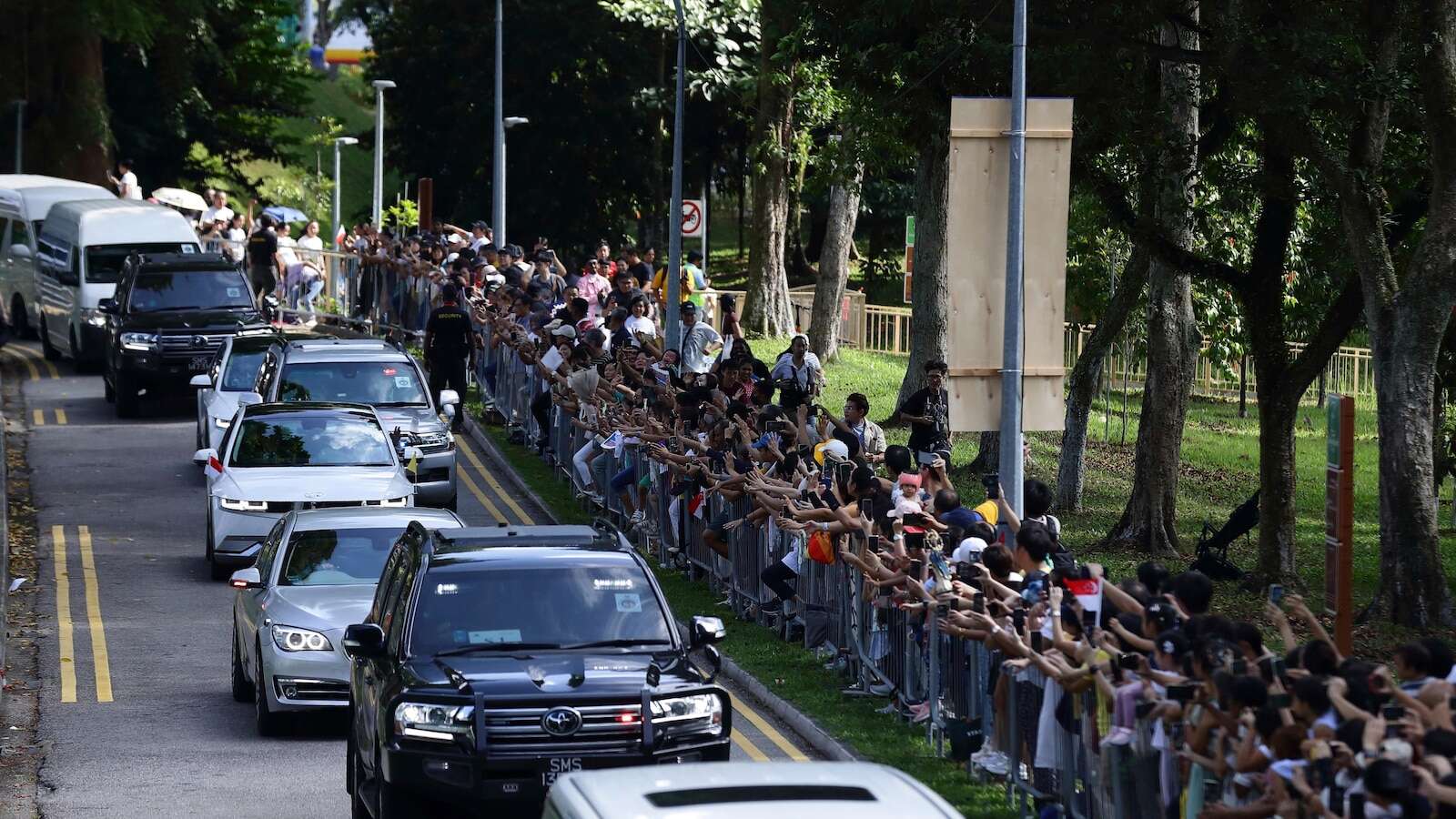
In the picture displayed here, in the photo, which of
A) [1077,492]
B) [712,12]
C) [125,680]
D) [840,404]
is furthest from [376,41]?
[125,680]

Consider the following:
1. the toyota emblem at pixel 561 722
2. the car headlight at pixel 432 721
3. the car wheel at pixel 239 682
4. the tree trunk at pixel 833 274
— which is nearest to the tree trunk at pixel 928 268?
the tree trunk at pixel 833 274

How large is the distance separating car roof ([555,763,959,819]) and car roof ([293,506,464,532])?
9.40 m

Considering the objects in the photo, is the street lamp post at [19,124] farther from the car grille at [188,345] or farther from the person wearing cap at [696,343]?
the person wearing cap at [696,343]

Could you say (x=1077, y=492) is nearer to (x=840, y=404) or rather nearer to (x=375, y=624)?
(x=840, y=404)

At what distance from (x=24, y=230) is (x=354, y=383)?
14537mm

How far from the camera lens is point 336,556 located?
1524 centimetres

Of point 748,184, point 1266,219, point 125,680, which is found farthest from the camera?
point 748,184

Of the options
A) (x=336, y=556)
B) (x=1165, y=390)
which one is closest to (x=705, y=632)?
(x=336, y=556)

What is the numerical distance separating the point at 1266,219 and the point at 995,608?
1076cm

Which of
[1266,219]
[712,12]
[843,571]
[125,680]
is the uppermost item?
[712,12]

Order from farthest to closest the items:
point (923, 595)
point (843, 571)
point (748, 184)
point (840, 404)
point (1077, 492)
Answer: point (748, 184) < point (840, 404) < point (1077, 492) < point (843, 571) < point (923, 595)

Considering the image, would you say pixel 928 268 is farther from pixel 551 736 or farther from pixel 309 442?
pixel 551 736

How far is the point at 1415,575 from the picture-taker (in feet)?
60.4

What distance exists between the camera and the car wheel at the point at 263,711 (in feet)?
46.7
